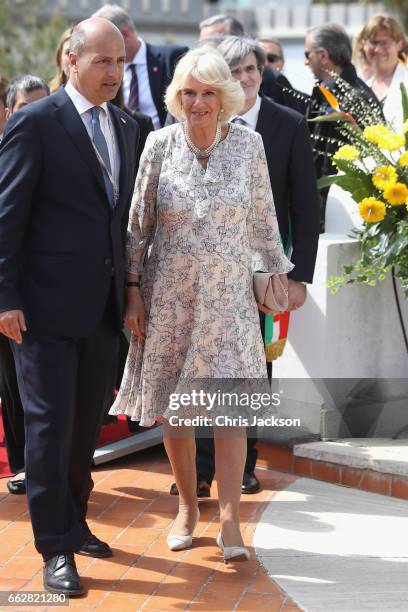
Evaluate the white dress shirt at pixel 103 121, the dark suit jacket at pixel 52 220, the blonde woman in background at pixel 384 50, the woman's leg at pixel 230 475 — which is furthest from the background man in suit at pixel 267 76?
the woman's leg at pixel 230 475

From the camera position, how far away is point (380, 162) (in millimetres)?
5656

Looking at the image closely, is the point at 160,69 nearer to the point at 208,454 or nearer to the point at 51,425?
the point at 208,454

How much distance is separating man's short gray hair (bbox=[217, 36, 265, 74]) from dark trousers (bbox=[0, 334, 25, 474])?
5.71 feet

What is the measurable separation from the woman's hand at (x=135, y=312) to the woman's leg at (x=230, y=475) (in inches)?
20.4

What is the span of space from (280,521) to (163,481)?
0.82 metres

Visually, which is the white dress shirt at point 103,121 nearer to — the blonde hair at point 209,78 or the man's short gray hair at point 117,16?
the blonde hair at point 209,78

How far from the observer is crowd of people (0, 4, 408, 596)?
426 cm

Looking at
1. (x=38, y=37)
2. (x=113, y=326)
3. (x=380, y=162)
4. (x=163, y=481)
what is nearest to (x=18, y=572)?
(x=113, y=326)

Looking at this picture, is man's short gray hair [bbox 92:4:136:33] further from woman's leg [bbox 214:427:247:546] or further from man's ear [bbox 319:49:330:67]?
woman's leg [bbox 214:427:247:546]

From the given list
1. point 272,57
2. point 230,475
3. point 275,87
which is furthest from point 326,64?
point 230,475

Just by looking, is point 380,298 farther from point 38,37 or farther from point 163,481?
point 38,37

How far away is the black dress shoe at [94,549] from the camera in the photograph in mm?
4676

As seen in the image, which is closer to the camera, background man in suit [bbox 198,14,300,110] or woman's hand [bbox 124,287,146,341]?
woman's hand [bbox 124,287,146,341]

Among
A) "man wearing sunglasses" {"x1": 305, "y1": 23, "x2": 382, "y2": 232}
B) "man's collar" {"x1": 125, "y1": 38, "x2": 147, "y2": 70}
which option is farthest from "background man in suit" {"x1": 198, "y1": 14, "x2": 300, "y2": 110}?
"man's collar" {"x1": 125, "y1": 38, "x2": 147, "y2": 70}
